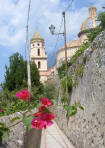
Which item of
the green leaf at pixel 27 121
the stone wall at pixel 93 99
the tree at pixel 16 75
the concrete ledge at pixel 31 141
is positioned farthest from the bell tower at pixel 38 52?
the green leaf at pixel 27 121

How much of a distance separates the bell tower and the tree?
135 ft

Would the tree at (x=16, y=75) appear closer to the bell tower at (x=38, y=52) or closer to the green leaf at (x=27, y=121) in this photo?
the green leaf at (x=27, y=121)

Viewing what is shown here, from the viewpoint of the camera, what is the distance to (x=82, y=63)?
8320 mm

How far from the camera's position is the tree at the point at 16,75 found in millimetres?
23892

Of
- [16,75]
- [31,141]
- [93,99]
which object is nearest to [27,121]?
[93,99]

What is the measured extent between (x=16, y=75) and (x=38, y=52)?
45.8 m

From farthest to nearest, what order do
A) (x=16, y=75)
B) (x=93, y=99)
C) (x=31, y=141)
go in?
(x=16, y=75), (x=31, y=141), (x=93, y=99)

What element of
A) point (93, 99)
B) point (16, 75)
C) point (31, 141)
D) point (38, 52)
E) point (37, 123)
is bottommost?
point (31, 141)

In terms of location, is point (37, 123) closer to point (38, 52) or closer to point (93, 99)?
point (93, 99)

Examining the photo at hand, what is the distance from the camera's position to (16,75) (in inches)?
950

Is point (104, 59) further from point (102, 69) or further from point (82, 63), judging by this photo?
point (82, 63)

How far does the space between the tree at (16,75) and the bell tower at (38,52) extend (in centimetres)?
4101

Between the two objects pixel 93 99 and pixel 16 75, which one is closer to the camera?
pixel 93 99

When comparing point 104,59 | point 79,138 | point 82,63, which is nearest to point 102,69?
point 104,59
